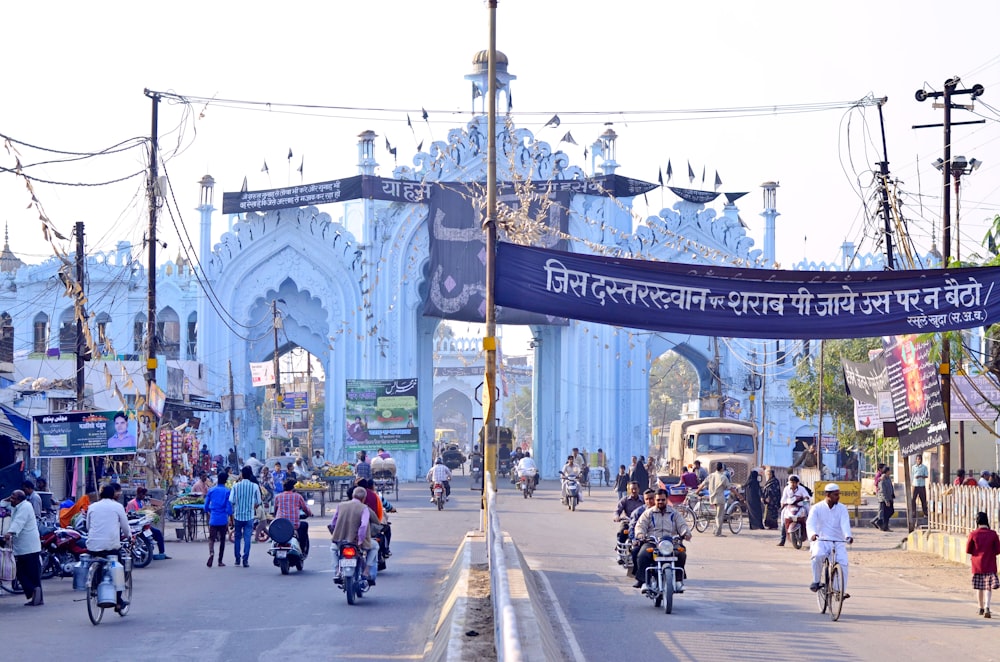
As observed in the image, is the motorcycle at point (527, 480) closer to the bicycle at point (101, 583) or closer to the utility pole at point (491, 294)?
the utility pole at point (491, 294)

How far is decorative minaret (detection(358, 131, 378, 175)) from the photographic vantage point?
4812 centimetres

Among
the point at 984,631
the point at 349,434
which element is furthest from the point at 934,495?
the point at 349,434

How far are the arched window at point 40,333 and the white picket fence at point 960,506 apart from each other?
133ft

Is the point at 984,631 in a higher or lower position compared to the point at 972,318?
lower

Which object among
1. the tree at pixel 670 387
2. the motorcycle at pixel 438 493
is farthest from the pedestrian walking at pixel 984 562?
the tree at pixel 670 387

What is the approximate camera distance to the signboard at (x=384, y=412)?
4484 cm

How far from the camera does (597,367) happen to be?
4859 cm

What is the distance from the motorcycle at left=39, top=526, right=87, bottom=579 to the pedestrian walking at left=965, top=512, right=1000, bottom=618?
11033 millimetres

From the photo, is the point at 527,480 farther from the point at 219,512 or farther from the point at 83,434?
the point at 219,512

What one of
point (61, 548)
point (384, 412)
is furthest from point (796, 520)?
point (384, 412)

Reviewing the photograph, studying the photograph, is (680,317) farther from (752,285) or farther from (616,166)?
(616,166)

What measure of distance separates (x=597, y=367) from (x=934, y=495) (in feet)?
88.7

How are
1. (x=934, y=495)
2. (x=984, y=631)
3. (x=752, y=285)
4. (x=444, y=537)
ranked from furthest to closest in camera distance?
(x=444, y=537) → (x=934, y=495) → (x=752, y=285) → (x=984, y=631)

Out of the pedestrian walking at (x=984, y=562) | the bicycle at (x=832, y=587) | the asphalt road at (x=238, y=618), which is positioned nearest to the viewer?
the asphalt road at (x=238, y=618)
